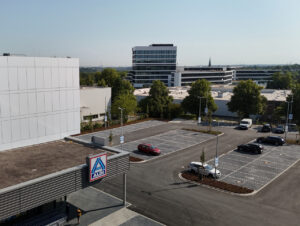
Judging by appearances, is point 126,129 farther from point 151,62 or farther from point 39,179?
point 151,62

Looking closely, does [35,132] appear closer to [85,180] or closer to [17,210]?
[85,180]

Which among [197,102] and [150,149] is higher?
[197,102]

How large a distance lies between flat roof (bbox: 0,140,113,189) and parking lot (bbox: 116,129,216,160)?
14.2 metres

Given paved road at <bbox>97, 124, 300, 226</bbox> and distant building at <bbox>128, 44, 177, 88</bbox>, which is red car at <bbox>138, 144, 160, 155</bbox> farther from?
distant building at <bbox>128, 44, 177, 88</bbox>

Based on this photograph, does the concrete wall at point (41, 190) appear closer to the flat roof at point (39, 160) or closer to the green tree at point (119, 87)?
the flat roof at point (39, 160)

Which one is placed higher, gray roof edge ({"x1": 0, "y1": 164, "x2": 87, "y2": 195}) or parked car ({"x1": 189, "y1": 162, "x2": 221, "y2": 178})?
gray roof edge ({"x1": 0, "y1": 164, "x2": 87, "y2": 195})

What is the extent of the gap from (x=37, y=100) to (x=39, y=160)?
645cm

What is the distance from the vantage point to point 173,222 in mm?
21453

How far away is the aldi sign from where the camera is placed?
778 inches

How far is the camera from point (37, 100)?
1001 inches

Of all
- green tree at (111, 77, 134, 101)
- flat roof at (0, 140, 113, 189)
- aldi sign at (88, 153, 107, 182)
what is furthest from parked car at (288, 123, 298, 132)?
aldi sign at (88, 153, 107, 182)

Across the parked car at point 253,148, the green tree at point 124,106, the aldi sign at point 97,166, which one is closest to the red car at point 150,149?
the parked car at point 253,148

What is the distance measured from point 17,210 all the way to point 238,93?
56671 mm

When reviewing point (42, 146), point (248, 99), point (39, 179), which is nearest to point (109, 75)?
point (248, 99)
